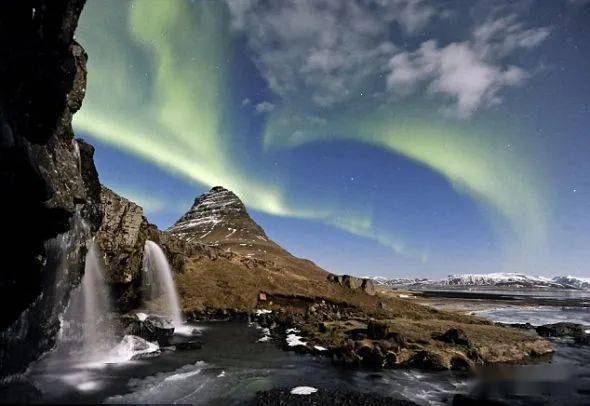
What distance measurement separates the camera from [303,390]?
2761 cm

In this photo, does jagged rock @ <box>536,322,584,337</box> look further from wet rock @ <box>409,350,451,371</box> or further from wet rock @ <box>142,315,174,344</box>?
wet rock @ <box>142,315,174,344</box>

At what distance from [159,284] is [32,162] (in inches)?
2004

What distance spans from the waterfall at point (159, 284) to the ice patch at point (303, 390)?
119ft

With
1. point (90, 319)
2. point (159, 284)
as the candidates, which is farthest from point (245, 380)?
point (159, 284)

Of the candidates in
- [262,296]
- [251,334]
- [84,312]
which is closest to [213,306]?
[262,296]

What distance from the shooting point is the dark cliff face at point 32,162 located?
1847 centimetres

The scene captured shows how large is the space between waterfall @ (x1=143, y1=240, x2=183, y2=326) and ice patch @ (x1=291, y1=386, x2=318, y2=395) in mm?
36166

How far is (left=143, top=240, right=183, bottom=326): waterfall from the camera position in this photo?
6275cm

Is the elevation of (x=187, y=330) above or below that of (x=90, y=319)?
below

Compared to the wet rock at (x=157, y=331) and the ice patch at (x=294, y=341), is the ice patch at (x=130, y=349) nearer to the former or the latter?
the wet rock at (x=157, y=331)

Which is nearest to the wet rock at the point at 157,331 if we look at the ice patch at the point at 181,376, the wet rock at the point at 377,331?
the ice patch at the point at 181,376

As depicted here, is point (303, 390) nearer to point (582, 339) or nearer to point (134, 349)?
point (134, 349)

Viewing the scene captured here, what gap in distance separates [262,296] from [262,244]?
4517 inches

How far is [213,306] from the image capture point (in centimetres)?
7306
